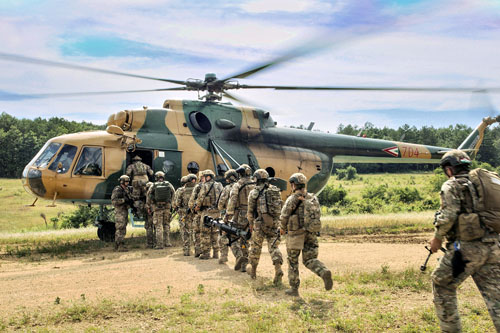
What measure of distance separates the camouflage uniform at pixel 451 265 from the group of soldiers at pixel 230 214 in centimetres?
206

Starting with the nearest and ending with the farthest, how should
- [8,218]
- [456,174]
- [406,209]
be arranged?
[456,174] < [406,209] < [8,218]

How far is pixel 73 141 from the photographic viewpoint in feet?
39.0

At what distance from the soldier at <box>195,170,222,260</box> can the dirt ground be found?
38cm

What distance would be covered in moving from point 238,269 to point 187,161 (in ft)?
17.4

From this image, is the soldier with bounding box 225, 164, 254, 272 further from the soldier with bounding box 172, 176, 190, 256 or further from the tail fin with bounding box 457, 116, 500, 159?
the tail fin with bounding box 457, 116, 500, 159

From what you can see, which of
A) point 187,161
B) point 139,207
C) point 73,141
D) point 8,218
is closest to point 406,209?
point 187,161

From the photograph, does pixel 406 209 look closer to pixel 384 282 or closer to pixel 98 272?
pixel 384 282


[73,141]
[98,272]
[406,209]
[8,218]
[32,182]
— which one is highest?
[73,141]

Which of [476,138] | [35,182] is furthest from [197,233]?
[476,138]

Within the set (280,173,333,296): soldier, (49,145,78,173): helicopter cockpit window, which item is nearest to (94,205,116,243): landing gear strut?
(49,145,78,173): helicopter cockpit window

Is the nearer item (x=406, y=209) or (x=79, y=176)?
(x=79, y=176)

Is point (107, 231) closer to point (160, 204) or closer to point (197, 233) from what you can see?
point (160, 204)

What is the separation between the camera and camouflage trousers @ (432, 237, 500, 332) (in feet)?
14.6

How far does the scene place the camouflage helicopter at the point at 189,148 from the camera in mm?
11719
